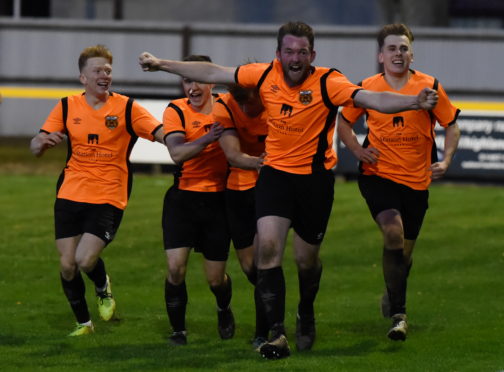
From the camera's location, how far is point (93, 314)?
1146 cm

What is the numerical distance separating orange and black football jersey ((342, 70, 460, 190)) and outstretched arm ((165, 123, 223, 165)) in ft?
4.79

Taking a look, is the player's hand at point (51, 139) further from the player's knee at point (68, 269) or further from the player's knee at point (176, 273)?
the player's knee at point (176, 273)

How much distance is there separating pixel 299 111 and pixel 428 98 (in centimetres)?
130

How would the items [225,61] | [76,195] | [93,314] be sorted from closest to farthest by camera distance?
[76,195], [93,314], [225,61]

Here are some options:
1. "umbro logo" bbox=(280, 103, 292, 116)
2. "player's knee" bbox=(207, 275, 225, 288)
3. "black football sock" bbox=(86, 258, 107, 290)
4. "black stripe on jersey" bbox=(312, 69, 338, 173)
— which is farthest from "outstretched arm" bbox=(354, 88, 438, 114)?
"black football sock" bbox=(86, 258, 107, 290)

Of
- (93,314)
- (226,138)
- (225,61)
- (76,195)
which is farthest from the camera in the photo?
(225,61)

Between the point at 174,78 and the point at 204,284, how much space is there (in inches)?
543

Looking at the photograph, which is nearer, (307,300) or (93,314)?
(307,300)

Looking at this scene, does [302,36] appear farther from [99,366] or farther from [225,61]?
[225,61]

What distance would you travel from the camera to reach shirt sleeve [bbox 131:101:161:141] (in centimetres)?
1024

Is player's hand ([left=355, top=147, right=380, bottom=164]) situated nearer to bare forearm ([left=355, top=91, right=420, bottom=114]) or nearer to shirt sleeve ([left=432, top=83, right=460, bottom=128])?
shirt sleeve ([left=432, top=83, right=460, bottom=128])

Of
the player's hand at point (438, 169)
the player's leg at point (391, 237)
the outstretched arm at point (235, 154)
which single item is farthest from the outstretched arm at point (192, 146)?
the player's hand at point (438, 169)

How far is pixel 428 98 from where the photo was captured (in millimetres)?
7961

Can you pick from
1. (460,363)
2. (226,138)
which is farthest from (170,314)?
(460,363)
